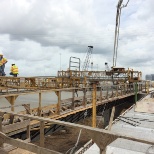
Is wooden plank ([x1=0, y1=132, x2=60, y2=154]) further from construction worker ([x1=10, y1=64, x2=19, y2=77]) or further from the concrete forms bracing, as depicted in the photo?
construction worker ([x1=10, y1=64, x2=19, y2=77])

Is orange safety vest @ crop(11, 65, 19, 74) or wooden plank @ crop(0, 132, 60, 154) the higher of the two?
orange safety vest @ crop(11, 65, 19, 74)

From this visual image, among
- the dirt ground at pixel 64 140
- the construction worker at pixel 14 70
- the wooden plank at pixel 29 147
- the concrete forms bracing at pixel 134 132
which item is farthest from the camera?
the construction worker at pixel 14 70

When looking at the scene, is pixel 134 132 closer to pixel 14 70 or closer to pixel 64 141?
pixel 64 141

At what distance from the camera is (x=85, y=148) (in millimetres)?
5805

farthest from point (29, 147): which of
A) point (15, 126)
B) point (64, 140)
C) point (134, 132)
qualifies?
point (64, 140)

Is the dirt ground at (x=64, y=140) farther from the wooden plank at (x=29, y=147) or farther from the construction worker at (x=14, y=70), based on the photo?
the wooden plank at (x=29, y=147)

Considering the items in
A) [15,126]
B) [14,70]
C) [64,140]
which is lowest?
[64,140]

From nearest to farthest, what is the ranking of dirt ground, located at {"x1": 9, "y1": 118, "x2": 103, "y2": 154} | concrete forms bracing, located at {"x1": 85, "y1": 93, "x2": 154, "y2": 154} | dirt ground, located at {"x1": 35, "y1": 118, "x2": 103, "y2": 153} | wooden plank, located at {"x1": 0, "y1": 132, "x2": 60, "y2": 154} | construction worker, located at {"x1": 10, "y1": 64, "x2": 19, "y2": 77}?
wooden plank, located at {"x1": 0, "y1": 132, "x2": 60, "y2": 154} < concrete forms bracing, located at {"x1": 85, "y1": 93, "x2": 154, "y2": 154} < dirt ground, located at {"x1": 9, "y1": 118, "x2": 103, "y2": 154} < dirt ground, located at {"x1": 35, "y1": 118, "x2": 103, "y2": 153} < construction worker, located at {"x1": 10, "y1": 64, "x2": 19, "y2": 77}

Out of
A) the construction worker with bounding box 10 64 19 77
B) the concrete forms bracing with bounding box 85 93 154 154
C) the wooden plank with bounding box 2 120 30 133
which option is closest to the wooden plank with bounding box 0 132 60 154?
the concrete forms bracing with bounding box 85 93 154 154

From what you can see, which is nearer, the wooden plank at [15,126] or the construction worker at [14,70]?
the wooden plank at [15,126]

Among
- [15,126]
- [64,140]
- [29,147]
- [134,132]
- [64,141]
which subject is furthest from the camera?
[64,140]

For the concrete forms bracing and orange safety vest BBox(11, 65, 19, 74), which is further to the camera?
orange safety vest BBox(11, 65, 19, 74)

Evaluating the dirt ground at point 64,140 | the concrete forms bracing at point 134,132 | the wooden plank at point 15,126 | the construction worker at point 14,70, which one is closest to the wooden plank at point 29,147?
the concrete forms bracing at point 134,132

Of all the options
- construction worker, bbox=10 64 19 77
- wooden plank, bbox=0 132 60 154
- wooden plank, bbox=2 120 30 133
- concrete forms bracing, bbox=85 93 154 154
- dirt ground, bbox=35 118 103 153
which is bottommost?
dirt ground, bbox=35 118 103 153
